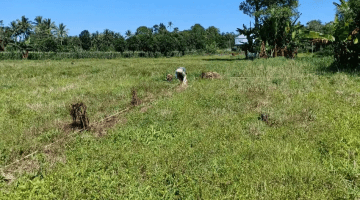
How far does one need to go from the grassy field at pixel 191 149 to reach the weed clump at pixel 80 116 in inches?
11.1

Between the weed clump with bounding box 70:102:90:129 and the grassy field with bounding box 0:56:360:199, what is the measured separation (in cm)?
28

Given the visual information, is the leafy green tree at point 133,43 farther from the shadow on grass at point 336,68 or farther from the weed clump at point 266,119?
the weed clump at point 266,119

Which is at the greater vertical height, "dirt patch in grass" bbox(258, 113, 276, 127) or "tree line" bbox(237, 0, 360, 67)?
"tree line" bbox(237, 0, 360, 67)

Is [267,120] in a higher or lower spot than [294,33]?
lower

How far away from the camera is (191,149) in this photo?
4.47m

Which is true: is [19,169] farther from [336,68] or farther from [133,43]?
Answer: [133,43]

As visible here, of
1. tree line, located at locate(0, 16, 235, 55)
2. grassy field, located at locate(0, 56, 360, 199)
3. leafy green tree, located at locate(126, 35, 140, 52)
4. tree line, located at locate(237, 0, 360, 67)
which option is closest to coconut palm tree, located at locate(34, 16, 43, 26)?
tree line, located at locate(0, 16, 235, 55)

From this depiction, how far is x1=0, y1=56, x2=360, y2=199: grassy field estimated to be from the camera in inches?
133

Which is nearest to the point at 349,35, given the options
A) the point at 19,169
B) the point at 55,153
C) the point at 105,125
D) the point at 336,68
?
the point at 336,68

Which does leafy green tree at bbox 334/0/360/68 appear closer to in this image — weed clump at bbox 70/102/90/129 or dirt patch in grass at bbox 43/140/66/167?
weed clump at bbox 70/102/90/129

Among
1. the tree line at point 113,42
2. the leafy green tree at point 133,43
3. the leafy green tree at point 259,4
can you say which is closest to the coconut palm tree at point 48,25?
the tree line at point 113,42

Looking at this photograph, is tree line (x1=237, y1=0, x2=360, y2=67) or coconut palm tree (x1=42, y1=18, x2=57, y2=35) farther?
coconut palm tree (x1=42, y1=18, x2=57, y2=35)

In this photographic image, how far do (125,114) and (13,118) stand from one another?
311 centimetres

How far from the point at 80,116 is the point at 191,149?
285cm
